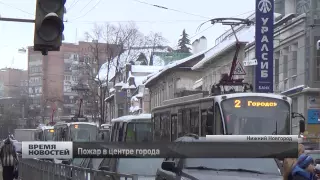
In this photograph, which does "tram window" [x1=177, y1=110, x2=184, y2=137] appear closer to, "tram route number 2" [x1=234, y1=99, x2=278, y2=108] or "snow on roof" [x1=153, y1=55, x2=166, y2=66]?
"tram route number 2" [x1=234, y1=99, x2=278, y2=108]

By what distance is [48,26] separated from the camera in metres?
10.1

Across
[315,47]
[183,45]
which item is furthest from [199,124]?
[183,45]

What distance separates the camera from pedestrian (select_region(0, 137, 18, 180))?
1819cm

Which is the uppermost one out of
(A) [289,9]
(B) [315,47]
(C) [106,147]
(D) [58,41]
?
(A) [289,9]

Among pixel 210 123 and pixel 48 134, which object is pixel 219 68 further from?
pixel 210 123

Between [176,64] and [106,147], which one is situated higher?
[176,64]

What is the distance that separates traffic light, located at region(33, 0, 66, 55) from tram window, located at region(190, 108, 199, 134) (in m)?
11.0

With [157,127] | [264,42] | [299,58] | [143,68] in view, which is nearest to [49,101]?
[143,68]

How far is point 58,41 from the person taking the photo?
1012 cm

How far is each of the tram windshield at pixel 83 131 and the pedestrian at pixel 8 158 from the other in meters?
21.3

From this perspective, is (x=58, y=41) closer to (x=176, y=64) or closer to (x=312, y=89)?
(x=312, y=89)

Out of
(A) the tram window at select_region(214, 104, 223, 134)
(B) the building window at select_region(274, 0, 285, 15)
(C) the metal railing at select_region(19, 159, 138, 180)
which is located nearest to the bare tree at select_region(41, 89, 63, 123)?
(B) the building window at select_region(274, 0, 285, 15)

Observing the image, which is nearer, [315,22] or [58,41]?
[58,41]

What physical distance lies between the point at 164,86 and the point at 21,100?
4018 centimetres
